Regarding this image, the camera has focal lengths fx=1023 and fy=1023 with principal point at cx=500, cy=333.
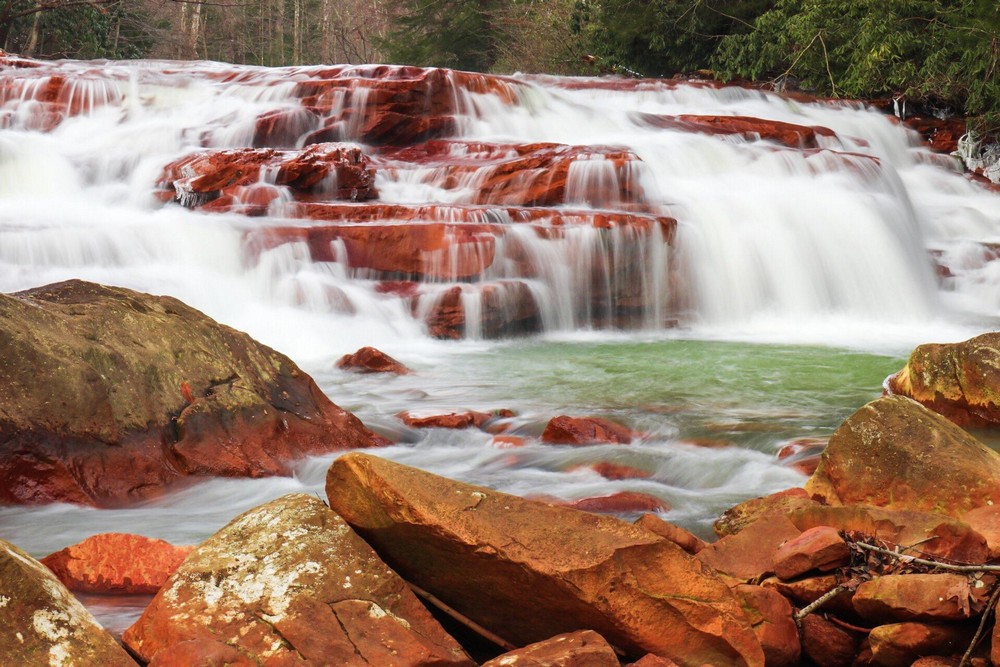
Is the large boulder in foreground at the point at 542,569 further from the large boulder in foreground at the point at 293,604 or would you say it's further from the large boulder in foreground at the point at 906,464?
the large boulder in foreground at the point at 906,464

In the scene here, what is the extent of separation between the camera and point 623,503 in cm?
441

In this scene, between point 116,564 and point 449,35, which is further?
point 449,35

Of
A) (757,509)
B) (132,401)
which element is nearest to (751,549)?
(757,509)

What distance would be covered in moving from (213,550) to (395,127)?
13.2 metres

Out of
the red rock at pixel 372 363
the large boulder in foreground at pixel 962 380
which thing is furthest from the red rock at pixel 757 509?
the red rock at pixel 372 363

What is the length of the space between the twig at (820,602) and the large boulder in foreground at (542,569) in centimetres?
26

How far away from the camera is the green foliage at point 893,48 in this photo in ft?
60.0

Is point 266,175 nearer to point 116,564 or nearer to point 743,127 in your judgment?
point 743,127

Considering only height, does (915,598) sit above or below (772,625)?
above

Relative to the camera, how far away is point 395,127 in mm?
15461

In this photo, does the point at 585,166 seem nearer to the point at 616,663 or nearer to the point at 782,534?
the point at 782,534

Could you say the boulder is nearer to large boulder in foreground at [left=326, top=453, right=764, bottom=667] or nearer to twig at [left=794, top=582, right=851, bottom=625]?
large boulder in foreground at [left=326, top=453, right=764, bottom=667]

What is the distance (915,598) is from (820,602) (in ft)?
0.89

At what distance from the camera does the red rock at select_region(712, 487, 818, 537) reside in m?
3.61
